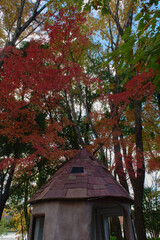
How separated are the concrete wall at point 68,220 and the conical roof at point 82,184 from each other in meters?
0.29

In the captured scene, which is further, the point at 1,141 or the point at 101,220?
the point at 1,141

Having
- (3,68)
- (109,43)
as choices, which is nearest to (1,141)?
(3,68)

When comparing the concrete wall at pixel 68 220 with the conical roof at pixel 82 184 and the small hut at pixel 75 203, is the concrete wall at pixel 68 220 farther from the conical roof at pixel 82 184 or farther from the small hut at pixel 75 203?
the conical roof at pixel 82 184

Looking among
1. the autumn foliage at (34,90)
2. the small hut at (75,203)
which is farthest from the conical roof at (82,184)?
the autumn foliage at (34,90)

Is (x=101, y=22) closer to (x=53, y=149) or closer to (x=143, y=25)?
(x=53, y=149)

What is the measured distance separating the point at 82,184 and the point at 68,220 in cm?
125

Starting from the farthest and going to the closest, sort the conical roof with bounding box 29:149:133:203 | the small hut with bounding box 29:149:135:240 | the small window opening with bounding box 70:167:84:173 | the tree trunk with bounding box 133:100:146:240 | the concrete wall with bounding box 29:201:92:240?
the tree trunk with bounding box 133:100:146:240
the small window opening with bounding box 70:167:84:173
the conical roof with bounding box 29:149:133:203
the small hut with bounding box 29:149:135:240
the concrete wall with bounding box 29:201:92:240

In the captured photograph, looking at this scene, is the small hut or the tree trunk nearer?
the small hut

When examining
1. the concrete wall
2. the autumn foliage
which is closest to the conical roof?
the concrete wall

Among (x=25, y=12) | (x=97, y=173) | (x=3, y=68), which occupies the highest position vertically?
(x=25, y=12)

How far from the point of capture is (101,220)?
9.57 meters

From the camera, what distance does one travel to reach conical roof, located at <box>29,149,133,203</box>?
616cm

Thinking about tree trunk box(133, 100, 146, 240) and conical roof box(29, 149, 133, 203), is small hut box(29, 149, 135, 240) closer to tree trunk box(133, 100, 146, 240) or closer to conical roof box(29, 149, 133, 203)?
conical roof box(29, 149, 133, 203)

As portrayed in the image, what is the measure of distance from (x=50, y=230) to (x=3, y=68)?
29.9 ft
